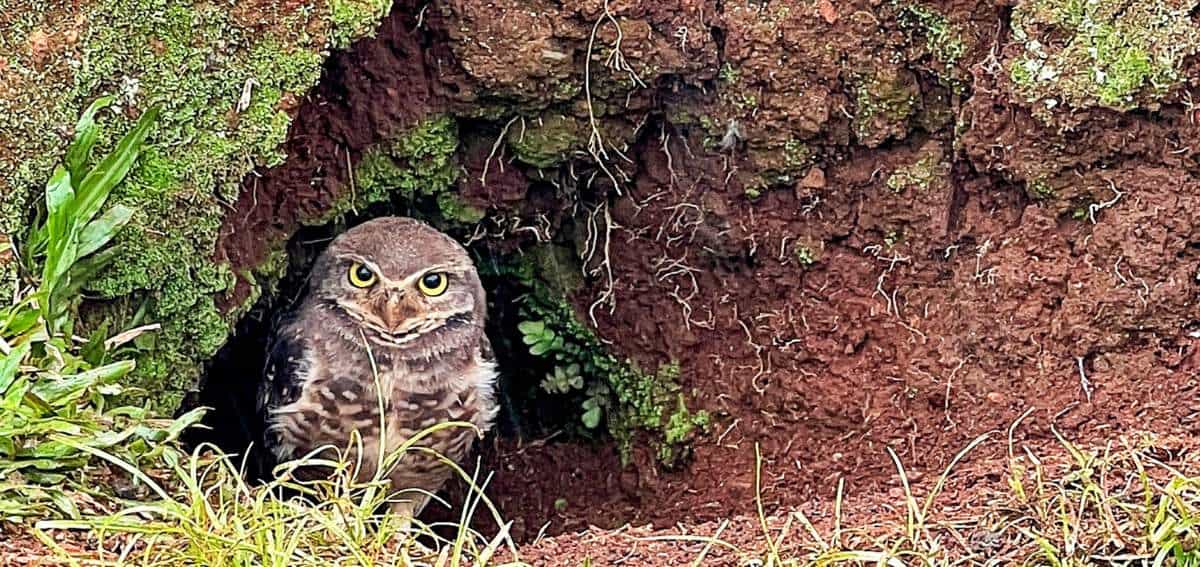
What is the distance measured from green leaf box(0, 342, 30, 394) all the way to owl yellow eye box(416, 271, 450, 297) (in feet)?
5.15

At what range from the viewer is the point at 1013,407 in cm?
420

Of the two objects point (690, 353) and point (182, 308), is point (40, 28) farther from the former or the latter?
point (690, 353)

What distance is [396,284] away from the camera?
4.43 m

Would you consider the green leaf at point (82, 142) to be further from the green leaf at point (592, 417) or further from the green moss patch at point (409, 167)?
the green leaf at point (592, 417)

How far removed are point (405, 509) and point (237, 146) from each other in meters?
1.47

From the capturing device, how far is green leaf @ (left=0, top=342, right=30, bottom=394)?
3000 mm

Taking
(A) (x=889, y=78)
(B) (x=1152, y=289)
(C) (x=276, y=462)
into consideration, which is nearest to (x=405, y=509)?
(C) (x=276, y=462)

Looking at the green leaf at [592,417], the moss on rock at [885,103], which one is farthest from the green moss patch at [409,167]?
the moss on rock at [885,103]

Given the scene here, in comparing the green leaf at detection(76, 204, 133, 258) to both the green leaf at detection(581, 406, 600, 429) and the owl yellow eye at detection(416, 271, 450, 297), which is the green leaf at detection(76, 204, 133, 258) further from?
the green leaf at detection(581, 406, 600, 429)

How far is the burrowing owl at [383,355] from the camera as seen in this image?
436 centimetres

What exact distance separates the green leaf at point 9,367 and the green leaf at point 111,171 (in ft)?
1.83

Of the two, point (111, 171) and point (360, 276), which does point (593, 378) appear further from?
point (111, 171)

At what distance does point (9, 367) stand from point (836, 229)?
2.67 m

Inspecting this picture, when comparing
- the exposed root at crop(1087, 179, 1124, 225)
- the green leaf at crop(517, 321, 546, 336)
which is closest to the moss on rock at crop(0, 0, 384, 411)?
the green leaf at crop(517, 321, 546, 336)
